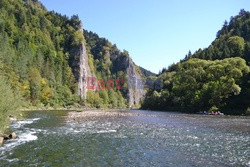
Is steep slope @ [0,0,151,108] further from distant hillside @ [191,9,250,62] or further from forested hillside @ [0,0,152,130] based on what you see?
distant hillside @ [191,9,250,62]

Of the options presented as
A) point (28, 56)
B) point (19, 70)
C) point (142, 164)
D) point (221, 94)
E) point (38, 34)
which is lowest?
point (142, 164)

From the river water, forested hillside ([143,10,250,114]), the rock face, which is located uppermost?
the rock face

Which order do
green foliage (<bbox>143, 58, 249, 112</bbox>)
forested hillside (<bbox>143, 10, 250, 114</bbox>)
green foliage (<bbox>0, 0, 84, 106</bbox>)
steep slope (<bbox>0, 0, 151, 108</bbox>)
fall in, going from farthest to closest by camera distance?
1. steep slope (<bbox>0, 0, 151, 108</bbox>)
2. green foliage (<bbox>0, 0, 84, 106</bbox>)
3. green foliage (<bbox>143, 58, 249, 112</bbox>)
4. forested hillside (<bbox>143, 10, 250, 114</bbox>)

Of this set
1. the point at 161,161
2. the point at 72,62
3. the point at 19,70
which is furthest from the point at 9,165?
the point at 72,62

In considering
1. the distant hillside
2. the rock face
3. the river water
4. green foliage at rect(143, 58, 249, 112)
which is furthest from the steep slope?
the distant hillside

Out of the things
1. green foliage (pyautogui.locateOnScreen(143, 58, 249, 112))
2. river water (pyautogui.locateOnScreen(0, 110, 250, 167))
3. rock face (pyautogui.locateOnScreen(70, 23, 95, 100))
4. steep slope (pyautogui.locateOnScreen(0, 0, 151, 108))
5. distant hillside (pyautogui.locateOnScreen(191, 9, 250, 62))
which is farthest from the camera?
rock face (pyautogui.locateOnScreen(70, 23, 95, 100))

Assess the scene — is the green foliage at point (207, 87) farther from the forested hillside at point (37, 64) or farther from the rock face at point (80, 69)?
the rock face at point (80, 69)

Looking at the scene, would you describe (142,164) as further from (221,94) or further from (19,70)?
(19,70)

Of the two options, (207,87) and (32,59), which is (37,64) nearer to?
(32,59)

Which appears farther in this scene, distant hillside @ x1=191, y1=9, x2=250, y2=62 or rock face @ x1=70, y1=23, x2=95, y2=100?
rock face @ x1=70, y1=23, x2=95, y2=100

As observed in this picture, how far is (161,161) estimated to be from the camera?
21.5 metres

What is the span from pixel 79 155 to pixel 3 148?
26.5 ft

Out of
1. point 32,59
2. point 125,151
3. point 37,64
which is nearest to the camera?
point 125,151

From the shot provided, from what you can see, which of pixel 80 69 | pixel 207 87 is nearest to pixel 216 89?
pixel 207 87
